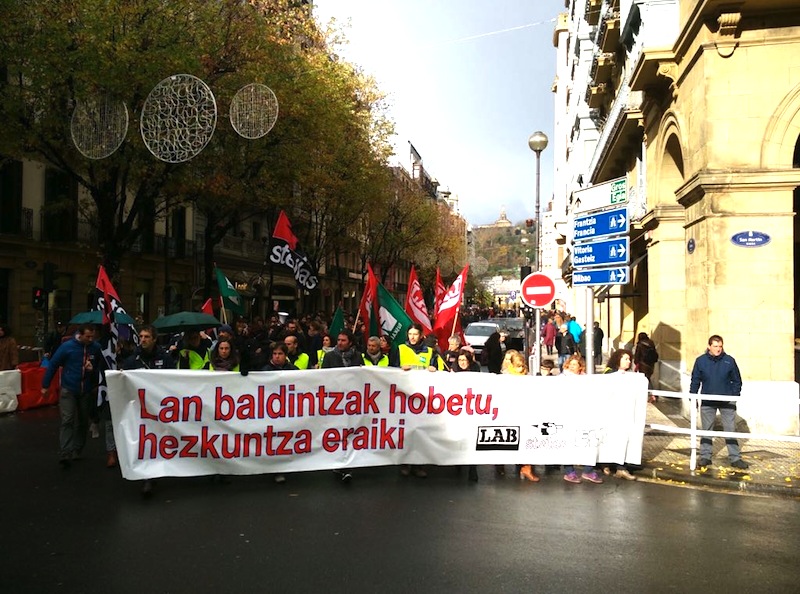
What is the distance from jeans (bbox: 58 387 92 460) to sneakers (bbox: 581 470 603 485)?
6286 millimetres

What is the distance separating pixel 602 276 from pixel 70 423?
733 centimetres

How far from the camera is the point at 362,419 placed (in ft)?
27.1

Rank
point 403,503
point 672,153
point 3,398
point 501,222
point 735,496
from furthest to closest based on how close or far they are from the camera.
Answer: point 501,222 → point 672,153 → point 3,398 → point 735,496 → point 403,503

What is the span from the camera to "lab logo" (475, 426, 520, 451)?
27.8 ft

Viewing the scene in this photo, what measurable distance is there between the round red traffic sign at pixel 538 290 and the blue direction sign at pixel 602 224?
43.1 inches

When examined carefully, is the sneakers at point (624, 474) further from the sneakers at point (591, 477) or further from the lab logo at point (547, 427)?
the lab logo at point (547, 427)

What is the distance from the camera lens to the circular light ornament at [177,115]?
42.2 ft

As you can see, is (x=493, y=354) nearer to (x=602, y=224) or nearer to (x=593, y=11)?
(x=602, y=224)

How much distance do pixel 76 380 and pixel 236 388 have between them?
2.34m

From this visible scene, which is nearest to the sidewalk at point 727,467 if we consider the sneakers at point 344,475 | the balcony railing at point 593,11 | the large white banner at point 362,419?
the large white banner at point 362,419

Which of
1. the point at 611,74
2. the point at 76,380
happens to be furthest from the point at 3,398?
the point at 611,74

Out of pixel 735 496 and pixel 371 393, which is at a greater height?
pixel 371 393

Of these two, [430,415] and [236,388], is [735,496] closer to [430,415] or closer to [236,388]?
[430,415]

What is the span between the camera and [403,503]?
714 cm
